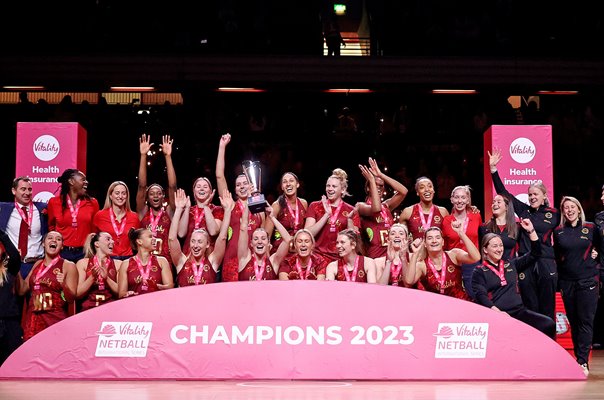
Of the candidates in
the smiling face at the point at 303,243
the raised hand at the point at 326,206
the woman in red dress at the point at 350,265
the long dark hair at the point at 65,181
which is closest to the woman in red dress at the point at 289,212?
the raised hand at the point at 326,206

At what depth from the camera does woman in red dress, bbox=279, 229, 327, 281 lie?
646cm

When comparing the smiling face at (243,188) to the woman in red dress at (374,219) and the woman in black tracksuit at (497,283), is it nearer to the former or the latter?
the woman in red dress at (374,219)

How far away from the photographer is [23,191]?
22.8ft

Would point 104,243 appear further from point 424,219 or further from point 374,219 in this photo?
point 424,219

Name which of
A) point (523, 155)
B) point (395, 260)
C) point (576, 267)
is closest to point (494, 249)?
point (395, 260)

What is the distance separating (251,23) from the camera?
11742mm

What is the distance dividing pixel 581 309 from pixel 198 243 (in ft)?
10.7

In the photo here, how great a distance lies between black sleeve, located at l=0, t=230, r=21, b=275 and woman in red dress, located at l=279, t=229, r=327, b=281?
2.17m

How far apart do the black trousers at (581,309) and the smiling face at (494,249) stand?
0.90m

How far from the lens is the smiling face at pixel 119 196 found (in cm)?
702

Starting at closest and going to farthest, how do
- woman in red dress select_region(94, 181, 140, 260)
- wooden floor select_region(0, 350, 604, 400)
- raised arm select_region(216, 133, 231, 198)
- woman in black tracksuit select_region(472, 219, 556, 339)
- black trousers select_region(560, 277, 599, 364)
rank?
wooden floor select_region(0, 350, 604, 400)
woman in black tracksuit select_region(472, 219, 556, 339)
black trousers select_region(560, 277, 599, 364)
woman in red dress select_region(94, 181, 140, 260)
raised arm select_region(216, 133, 231, 198)

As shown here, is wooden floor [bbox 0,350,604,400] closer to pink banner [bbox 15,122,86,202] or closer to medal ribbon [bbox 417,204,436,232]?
medal ribbon [bbox 417,204,436,232]

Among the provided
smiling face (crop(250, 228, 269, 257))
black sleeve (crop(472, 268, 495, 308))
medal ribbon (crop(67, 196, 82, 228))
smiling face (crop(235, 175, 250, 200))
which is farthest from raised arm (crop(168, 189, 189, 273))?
black sleeve (crop(472, 268, 495, 308))

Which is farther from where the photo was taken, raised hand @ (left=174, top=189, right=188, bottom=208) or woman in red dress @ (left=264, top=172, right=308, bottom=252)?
woman in red dress @ (left=264, top=172, right=308, bottom=252)
